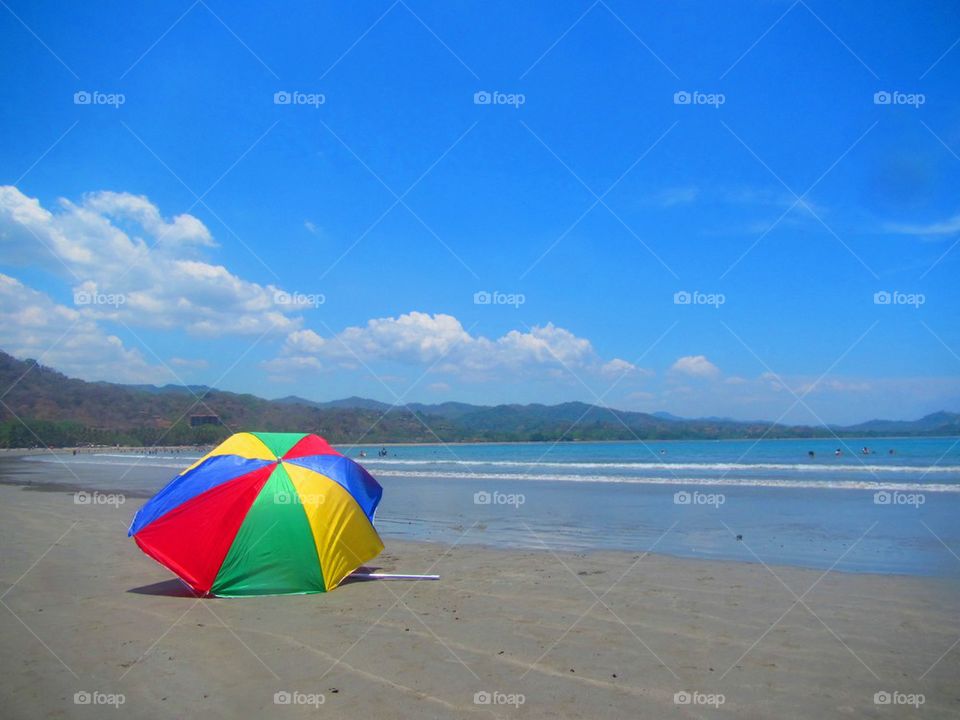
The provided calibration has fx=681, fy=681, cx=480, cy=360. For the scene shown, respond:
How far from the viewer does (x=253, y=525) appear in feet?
25.8

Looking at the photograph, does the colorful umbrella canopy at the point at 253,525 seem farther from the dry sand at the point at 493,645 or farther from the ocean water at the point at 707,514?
the ocean water at the point at 707,514

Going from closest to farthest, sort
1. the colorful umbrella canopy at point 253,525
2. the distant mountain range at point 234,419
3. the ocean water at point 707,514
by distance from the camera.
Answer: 1. the colorful umbrella canopy at point 253,525
2. the ocean water at point 707,514
3. the distant mountain range at point 234,419

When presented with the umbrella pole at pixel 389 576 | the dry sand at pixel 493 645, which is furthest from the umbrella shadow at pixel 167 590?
the umbrella pole at pixel 389 576

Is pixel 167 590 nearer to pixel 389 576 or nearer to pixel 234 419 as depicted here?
pixel 389 576

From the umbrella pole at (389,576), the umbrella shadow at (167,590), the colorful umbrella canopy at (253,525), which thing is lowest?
the umbrella shadow at (167,590)

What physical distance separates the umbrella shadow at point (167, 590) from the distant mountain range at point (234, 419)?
33233 millimetres

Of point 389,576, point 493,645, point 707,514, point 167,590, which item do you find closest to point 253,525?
point 167,590

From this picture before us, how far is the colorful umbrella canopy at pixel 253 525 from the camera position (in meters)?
7.78

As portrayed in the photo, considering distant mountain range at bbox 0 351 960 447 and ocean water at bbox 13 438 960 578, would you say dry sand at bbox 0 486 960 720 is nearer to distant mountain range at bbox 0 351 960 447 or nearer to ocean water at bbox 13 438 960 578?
ocean water at bbox 13 438 960 578

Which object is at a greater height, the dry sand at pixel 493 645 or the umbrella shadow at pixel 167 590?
the dry sand at pixel 493 645

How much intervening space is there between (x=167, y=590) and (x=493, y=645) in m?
4.42

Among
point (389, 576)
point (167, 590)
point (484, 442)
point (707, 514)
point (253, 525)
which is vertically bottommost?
point (167, 590)

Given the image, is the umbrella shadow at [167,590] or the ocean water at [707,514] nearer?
the umbrella shadow at [167,590]

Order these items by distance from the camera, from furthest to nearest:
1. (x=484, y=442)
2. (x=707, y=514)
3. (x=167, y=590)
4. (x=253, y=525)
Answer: (x=484, y=442)
(x=707, y=514)
(x=167, y=590)
(x=253, y=525)
